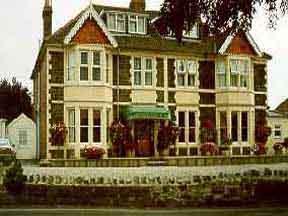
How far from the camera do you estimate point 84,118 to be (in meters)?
39.8

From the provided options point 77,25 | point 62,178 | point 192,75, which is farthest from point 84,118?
point 62,178

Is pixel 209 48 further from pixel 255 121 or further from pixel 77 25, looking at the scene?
pixel 77 25

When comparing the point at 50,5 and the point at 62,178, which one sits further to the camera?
the point at 50,5

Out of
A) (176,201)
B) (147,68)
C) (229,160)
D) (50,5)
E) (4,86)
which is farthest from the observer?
(4,86)

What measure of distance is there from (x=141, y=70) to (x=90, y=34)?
14.6 ft

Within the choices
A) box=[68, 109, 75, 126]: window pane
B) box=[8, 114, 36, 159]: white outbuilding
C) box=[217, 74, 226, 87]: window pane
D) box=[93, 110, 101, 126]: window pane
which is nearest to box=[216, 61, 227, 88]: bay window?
box=[217, 74, 226, 87]: window pane

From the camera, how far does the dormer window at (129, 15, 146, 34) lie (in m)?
43.3

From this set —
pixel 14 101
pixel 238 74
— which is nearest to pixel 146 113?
pixel 238 74

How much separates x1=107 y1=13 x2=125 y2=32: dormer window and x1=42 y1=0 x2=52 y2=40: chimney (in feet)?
17.4

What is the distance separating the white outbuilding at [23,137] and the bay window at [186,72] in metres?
11.2

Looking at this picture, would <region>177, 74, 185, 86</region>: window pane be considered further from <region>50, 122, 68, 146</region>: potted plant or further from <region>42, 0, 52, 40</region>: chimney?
<region>42, 0, 52, 40</region>: chimney

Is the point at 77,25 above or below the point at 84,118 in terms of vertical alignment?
above

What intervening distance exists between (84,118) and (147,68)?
587cm

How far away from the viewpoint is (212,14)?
22.6 metres
